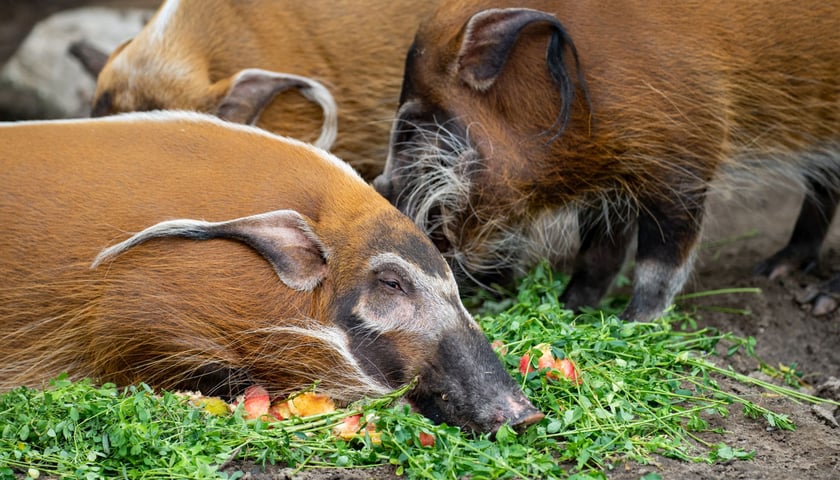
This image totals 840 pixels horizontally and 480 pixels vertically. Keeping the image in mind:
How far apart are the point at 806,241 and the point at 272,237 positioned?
3025 mm

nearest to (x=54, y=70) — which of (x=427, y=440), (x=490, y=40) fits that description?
(x=490, y=40)

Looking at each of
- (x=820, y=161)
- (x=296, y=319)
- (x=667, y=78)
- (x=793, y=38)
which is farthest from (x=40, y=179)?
(x=820, y=161)

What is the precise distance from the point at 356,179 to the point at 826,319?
237 centimetres

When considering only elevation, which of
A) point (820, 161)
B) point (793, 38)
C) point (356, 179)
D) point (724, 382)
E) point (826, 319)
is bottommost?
point (826, 319)

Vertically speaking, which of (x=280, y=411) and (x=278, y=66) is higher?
(x=278, y=66)

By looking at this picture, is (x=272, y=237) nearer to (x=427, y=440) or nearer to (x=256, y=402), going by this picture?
(x=256, y=402)

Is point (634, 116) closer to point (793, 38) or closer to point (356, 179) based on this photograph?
point (793, 38)

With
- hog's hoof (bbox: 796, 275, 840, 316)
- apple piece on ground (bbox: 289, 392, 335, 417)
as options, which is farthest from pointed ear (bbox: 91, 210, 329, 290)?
hog's hoof (bbox: 796, 275, 840, 316)

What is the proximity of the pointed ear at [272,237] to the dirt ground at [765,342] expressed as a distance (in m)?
0.67

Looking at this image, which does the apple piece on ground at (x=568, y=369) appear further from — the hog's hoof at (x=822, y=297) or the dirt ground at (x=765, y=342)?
the hog's hoof at (x=822, y=297)

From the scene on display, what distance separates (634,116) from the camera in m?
4.25

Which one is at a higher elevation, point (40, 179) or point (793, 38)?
point (793, 38)

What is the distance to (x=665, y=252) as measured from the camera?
438 centimetres

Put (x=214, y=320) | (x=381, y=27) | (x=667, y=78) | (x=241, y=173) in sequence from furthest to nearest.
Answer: (x=381, y=27), (x=667, y=78), (x=241, y=173), (x=214, y=320)
